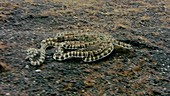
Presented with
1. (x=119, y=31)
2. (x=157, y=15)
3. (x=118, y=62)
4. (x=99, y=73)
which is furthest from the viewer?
(x=157, y=15)

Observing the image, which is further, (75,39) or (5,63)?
(75,39)

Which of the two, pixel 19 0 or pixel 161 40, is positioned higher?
pixel 19 0

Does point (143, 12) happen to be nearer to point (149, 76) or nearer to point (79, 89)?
point (149, 76)

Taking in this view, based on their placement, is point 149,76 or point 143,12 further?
point 143,12

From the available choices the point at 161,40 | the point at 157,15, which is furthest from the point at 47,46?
the point at 157,15

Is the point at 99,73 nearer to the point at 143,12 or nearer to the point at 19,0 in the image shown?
the point at 143,12

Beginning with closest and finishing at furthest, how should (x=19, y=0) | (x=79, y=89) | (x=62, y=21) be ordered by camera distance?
(x=79, y=89)
(x=62, y=21)
(x=19, y=0)
